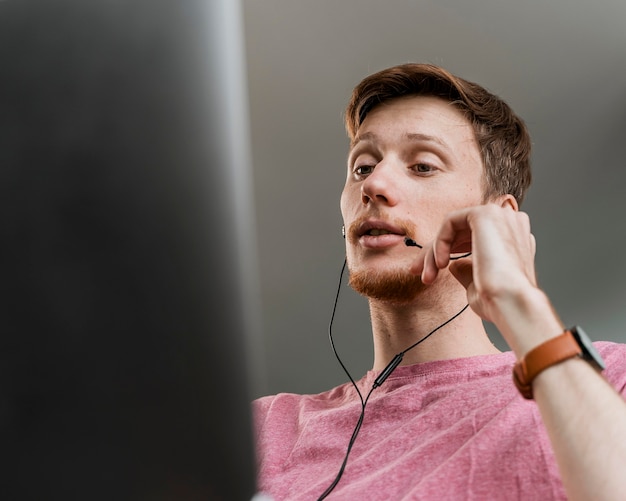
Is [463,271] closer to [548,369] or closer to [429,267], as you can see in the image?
[429,267]

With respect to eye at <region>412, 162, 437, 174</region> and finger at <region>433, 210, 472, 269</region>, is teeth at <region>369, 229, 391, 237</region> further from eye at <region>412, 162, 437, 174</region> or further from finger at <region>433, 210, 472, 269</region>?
finger at <region>433, 210, 472, 269</region>

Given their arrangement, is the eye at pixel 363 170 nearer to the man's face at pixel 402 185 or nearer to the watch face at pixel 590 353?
the man's face at pixel 402 185

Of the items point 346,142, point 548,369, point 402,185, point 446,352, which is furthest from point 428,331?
point 346,142

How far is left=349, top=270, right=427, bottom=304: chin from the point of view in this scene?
1.30 metres

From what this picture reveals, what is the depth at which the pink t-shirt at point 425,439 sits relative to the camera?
2.84 ft

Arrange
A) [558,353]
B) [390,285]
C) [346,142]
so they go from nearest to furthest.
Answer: [558,353], [390,285], [346,142]

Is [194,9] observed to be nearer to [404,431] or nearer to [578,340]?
[578,340]

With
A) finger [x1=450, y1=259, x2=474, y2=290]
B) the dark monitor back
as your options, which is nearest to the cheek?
finger [x1=450, y1=259, x2=474, y2=290]

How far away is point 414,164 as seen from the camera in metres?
1.39

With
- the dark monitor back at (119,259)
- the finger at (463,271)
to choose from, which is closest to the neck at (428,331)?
the finger at (463,271)

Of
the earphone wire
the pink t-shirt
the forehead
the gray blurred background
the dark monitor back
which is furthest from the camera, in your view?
the gray blurred background

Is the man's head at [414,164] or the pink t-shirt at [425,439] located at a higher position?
the man's head at [414,164]

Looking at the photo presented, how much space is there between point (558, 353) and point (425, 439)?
37 cm

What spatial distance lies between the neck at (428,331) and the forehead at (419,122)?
1.18 ft
